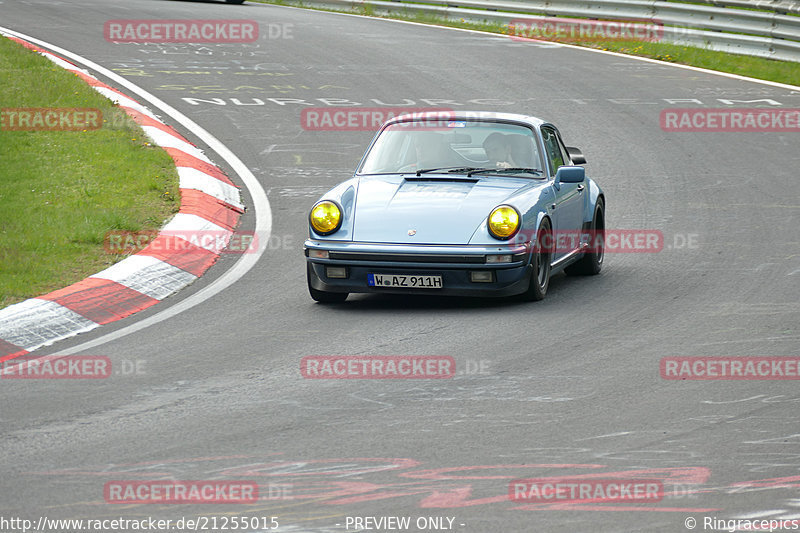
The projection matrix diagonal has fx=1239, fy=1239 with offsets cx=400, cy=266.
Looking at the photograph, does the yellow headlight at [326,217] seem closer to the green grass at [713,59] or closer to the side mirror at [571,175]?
the side mirror at [571,175]

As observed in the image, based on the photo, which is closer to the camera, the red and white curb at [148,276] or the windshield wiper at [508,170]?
the red and white curb at [148,276]

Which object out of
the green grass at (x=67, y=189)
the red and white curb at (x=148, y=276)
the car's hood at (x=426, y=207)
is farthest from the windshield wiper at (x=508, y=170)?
the green grass at (x=67, y=189)

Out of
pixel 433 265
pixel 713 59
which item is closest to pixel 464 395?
pixel 433 265

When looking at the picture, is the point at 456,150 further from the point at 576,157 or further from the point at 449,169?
the point at 576,157

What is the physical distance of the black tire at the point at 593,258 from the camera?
1026cm

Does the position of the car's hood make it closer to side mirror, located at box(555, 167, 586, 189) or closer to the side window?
side mirror, located at box(555, 167, 586, 189)

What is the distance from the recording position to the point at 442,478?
4996mm

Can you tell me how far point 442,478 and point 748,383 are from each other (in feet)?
7.53

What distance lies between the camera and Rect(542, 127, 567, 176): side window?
32.6ft

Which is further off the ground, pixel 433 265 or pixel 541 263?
pixel 433 265

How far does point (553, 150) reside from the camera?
33.4 feet

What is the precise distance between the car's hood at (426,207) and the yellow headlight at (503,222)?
0.26 ft

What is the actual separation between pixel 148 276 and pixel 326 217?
4.82 feet

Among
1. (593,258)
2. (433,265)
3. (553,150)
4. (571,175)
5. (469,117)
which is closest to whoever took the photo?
(433,265)
